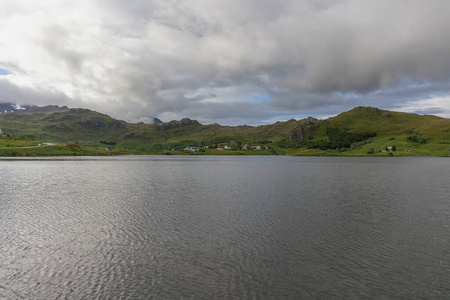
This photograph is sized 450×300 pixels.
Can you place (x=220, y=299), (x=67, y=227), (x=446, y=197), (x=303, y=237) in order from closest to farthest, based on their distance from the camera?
1. (x=220, y=299)
2. (x=303, y=237)
3. (x=67, y=227)
4. (x=446, y=197)

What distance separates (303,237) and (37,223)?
103 ft

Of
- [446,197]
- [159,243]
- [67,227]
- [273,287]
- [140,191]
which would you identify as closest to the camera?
[273,287]

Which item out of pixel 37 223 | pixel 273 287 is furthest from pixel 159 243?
pixel 37 223

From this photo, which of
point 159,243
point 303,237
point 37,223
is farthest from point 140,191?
point 303,237

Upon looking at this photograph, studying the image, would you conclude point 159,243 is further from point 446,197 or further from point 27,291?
point 446,197

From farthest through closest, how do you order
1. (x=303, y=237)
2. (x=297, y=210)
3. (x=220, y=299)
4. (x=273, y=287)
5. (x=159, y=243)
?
1. (x=297, y=210)
2. (x=303, y=237)
3. (x=159, y=243)
4. (x=273, y=287)
5. (x=220, y=299)

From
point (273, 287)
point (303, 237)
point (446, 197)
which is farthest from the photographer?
point (446, 197)

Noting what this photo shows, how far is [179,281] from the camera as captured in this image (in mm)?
18172

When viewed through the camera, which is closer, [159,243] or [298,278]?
[298,278]

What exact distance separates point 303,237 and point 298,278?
30.3 feet

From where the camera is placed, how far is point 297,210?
39125 mm

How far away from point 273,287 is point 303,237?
11.1m

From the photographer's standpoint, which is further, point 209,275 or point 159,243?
point 159,243

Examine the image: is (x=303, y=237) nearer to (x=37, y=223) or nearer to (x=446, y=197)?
(x=37, y=223)
